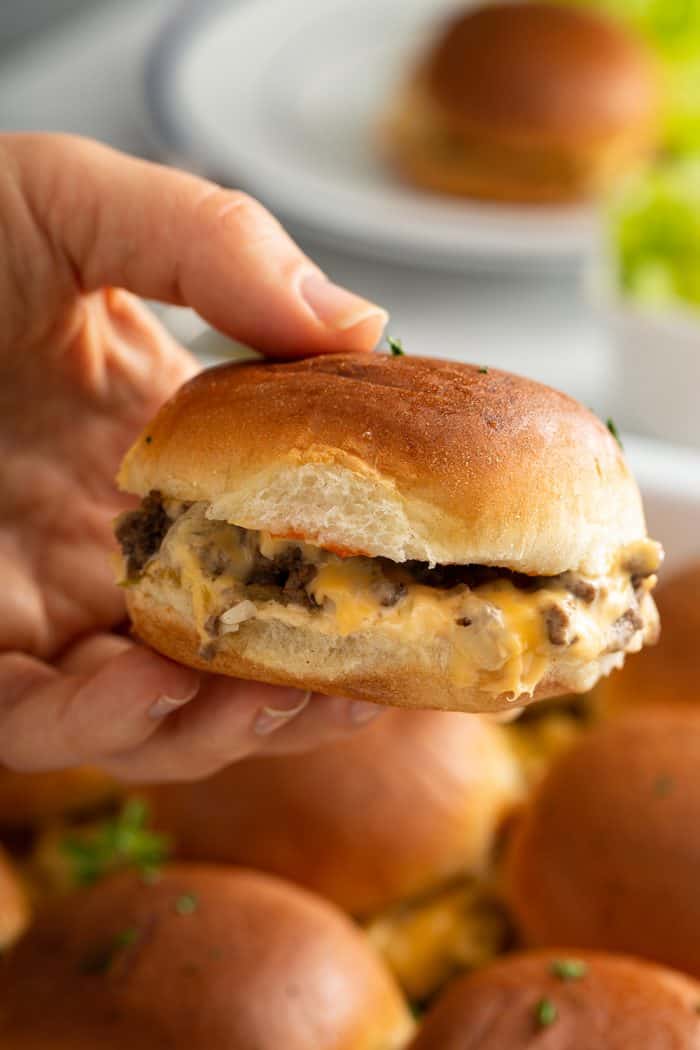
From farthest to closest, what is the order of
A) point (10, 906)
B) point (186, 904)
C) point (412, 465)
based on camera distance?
point (10, 906)
point (186, 904)
point (412, 465)

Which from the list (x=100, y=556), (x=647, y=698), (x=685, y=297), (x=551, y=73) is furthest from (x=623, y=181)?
(x=100, y=556)

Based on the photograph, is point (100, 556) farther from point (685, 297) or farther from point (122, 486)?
point (685, 297)

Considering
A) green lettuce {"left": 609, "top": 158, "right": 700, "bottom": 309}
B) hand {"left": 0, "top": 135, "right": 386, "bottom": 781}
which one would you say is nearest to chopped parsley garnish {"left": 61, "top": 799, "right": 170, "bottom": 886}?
hand {"left": 0, "top": 135, "right": 386, "bottom": 781}

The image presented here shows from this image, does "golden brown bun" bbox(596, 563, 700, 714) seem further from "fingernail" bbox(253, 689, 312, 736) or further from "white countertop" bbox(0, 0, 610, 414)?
"white countertop" bbox(0, 0, 610, 414)

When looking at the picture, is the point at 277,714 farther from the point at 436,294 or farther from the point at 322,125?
the point at 322,125

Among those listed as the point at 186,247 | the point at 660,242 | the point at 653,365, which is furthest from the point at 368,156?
the point at 186,247

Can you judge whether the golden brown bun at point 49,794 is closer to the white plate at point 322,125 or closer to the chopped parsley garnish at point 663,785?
the chopped parsley garnish at point 663,785
